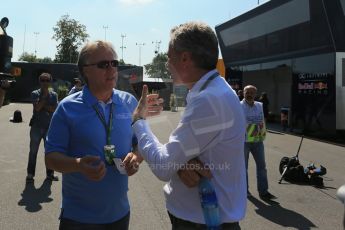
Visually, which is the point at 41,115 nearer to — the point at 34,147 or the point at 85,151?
the point at 34,147

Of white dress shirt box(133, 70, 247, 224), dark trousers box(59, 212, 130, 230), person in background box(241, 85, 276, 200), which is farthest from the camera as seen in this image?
person in background box(241, 85, 276, 200)

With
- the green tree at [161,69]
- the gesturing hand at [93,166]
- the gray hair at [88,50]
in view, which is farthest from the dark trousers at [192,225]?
the gray hair at [88,50]

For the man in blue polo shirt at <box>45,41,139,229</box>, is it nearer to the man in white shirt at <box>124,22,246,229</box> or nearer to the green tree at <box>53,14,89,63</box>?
the man in white shirt at <box>124,22,246,229</box>

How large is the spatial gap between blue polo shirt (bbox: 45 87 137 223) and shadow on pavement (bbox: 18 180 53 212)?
376cm

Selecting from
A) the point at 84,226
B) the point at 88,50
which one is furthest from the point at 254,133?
the point at 84,226

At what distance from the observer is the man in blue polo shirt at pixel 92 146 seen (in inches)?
107

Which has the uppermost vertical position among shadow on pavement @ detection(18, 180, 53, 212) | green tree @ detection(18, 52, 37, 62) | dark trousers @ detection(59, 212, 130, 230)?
green tree @ detection(18, 52, 37, 62)

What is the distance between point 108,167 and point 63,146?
31 centimetres

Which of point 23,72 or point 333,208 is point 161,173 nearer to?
point 333,208

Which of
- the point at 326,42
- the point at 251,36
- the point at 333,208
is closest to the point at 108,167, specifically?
the point at 333,208

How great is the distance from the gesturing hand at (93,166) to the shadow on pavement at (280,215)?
404 cm

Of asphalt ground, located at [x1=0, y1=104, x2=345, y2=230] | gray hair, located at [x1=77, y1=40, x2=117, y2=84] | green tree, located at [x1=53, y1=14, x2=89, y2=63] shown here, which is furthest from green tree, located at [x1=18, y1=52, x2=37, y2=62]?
gray hair, located at [x1=77, y1=40, x2=117, y2=84]

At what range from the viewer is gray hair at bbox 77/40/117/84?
2869 mm

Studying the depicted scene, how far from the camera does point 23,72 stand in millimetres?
44094
